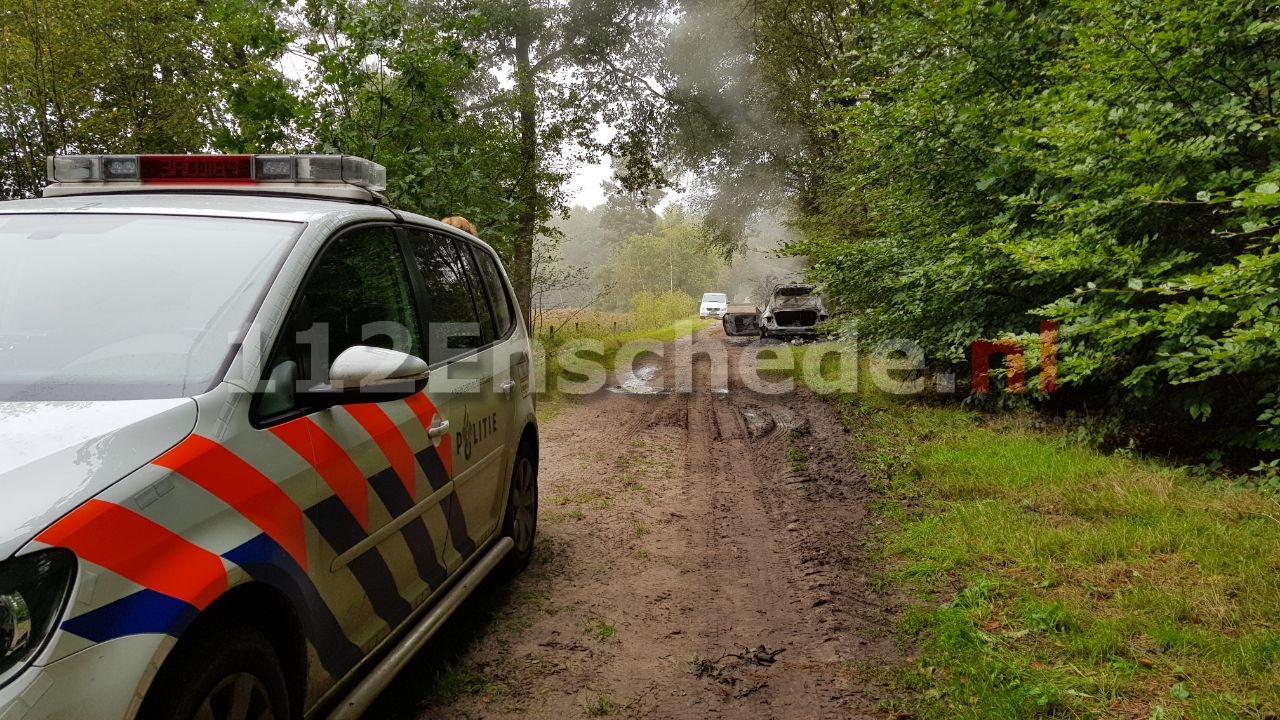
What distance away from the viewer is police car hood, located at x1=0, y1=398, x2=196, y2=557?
145 cm

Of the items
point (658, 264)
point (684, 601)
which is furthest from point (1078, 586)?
point (658, 264)

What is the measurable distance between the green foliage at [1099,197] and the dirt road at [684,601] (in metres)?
2.24

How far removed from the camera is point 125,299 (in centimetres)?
228

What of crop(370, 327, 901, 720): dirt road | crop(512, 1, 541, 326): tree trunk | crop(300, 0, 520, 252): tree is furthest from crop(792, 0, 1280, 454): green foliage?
crop(512, 1, 541, 326): tree trunk

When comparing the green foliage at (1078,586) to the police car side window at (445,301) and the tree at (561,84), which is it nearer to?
the police car side window at (445,301)

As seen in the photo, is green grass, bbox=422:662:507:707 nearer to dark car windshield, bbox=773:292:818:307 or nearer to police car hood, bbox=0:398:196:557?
police car hood, bbox=0:398:196:557

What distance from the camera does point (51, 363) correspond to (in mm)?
2035

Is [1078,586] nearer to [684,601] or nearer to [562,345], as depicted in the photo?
[684,601]

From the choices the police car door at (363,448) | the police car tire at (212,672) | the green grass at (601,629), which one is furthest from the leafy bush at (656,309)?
the police car tire at (212,672)

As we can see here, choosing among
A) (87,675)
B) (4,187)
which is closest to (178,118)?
(4,187)

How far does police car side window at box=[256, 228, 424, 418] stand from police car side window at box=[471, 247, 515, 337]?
108 cm

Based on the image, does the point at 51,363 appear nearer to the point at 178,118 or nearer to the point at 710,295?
the point at 178,118

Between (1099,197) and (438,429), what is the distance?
5.69 metres

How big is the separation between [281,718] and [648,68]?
19733 mm
